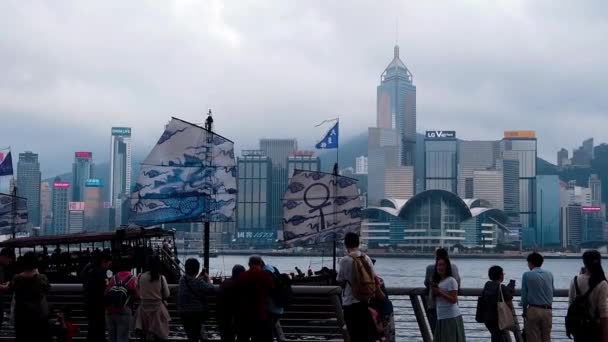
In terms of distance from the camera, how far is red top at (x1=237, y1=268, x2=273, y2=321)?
39.7 ft

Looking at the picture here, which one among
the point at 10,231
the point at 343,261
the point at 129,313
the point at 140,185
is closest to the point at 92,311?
the point at 129,313

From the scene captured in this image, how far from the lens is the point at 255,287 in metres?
12.1

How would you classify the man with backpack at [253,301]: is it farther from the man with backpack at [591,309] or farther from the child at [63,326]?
the man with backpack at [591,309]

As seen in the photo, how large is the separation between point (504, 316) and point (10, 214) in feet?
170

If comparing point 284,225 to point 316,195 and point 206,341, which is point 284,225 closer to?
point 316,195

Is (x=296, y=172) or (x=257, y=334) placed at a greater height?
(x=296, y=172)

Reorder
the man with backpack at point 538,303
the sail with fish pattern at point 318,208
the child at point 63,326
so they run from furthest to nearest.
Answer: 1. the sail with fish pattern at point 318,208
2. the child at point 63,326
3. the man with backpack at point 538,303

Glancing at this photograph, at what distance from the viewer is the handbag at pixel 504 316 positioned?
12820mm

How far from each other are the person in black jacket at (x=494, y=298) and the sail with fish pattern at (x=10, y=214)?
47.2m

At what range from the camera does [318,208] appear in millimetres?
45906

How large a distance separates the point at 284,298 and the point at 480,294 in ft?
9.65

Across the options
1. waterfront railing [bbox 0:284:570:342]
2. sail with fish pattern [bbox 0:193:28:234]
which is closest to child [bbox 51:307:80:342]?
waterfront railing [bbox 0:284:570:342]

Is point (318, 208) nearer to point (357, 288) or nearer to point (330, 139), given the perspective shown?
point (330, 139)

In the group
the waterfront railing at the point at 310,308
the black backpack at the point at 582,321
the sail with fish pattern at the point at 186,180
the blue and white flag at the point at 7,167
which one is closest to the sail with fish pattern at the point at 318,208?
the sail with fish pattern at the point at 186,180
